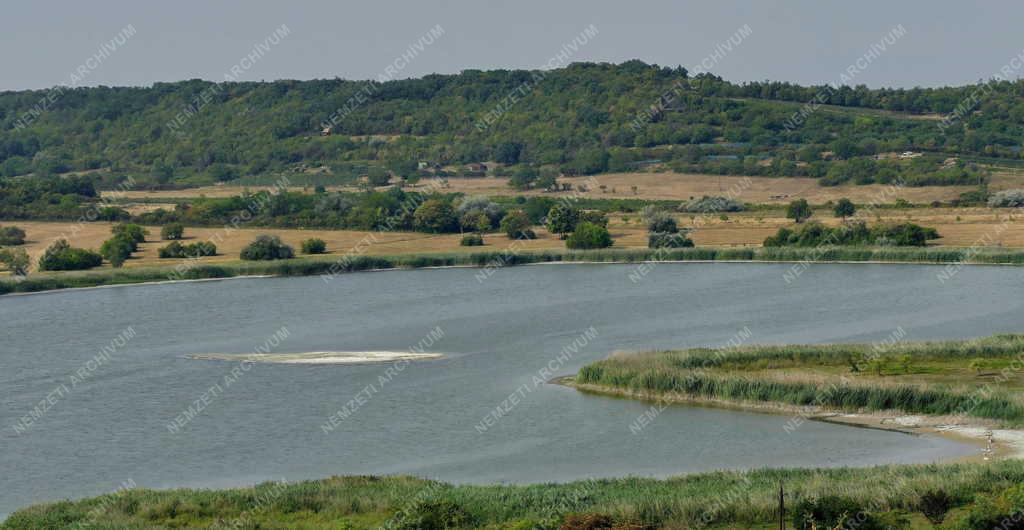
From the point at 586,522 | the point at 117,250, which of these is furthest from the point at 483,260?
the point at 586,522

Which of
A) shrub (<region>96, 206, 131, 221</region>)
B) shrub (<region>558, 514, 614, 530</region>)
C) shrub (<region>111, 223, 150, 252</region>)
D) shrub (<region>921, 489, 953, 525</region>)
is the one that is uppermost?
shrub (<region>96, 206, 131, 221</region>)

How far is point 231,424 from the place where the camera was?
41906 mm

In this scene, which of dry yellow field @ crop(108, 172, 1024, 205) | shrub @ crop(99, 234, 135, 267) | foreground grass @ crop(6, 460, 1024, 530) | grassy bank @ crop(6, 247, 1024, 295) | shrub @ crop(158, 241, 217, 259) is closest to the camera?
foreground grass @ crop(6, 460, 1024, 530)

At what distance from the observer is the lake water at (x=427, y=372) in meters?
35.8

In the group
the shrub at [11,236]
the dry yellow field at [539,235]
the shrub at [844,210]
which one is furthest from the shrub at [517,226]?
the shrub at [11,236]

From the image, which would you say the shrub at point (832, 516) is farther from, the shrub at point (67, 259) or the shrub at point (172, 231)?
the shrub at point (172, 231)

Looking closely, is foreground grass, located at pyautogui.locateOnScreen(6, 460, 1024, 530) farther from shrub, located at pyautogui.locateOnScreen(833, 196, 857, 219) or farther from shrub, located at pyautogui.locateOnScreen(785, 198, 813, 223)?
shrub, located at pyautogui.locateOnScreen(833, 196, 857, 219)

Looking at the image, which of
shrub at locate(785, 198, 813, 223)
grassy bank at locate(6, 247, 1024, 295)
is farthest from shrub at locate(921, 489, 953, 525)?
shrub at locate(785, 198, 813, 223)

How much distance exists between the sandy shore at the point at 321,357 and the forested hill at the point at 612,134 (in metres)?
83.5

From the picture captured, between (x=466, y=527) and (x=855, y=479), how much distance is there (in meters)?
8.09

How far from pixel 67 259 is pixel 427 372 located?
134 feet

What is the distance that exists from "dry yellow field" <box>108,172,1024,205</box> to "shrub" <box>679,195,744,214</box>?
7.59m

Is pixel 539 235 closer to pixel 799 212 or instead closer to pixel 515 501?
pixel 799 212

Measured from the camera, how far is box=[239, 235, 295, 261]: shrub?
281 ft
